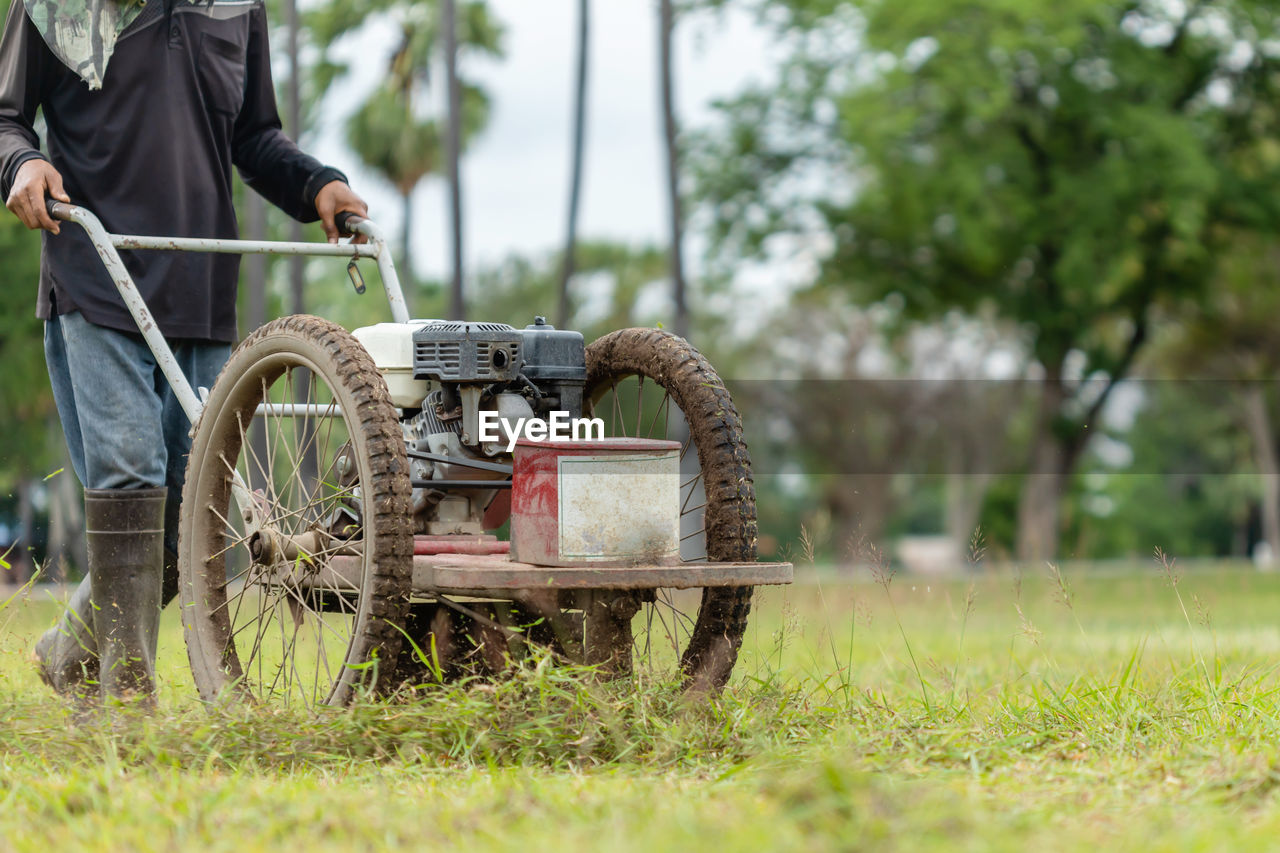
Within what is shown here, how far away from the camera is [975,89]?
16.8 meters

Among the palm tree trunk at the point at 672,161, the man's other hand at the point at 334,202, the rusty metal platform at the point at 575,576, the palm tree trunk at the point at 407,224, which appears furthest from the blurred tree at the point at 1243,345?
the rusty metal platform at the point at 575,576

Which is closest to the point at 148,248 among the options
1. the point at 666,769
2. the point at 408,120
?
the point at 666,769

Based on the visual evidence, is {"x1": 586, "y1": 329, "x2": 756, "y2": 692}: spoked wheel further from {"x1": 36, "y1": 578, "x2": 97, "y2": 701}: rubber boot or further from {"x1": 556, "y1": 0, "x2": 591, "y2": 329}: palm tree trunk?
{"x1": 556, "y1": 0, "x2": 591, "y2": 329}: palm tree trunk

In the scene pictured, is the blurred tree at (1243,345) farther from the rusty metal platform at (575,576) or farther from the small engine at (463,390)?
the rusty metal platform at (575,576)

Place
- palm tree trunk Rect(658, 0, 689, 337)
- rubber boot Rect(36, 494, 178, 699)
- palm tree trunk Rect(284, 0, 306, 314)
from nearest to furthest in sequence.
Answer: rubber boot Rect(36, 494, 178, 699) < palm tree trunk Rect(284, 0, 306, 314) < palm tree trunk Rect(658, 0, 689, 337)

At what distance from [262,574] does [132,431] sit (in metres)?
0.54

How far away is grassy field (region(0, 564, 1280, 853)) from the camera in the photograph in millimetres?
2123

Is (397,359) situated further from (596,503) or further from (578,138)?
(578,138)

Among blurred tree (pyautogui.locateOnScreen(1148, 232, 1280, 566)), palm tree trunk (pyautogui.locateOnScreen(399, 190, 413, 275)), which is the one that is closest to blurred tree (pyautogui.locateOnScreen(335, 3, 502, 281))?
palm tree trunk (pyautogui.locateOnScreen(399, 190, 413, 275))

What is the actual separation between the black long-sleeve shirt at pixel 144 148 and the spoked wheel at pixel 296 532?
1.29ft

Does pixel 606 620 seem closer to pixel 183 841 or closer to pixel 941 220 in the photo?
pixel 183 841

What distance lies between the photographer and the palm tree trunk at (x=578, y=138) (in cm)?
1595

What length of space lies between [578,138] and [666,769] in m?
13.9

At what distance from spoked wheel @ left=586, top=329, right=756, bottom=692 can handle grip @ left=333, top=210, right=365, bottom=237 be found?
0.87 meters
